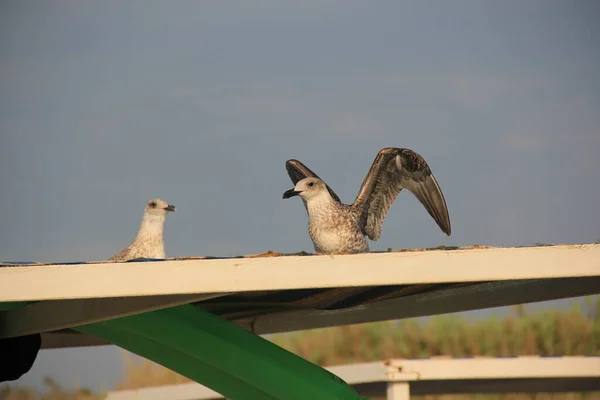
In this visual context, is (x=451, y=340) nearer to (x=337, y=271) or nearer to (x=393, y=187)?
(x=393, y=187)

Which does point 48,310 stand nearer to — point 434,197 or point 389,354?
point 434,197

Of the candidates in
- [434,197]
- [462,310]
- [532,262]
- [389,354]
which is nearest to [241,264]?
[532,262]

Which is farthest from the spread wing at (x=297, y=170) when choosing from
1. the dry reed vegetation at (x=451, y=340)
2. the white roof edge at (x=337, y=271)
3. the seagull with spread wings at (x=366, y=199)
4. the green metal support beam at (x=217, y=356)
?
the dry reed vegetation at (x=451, y=340)

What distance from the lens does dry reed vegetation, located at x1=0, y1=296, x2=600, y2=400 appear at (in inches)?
657

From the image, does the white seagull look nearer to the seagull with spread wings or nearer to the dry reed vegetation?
the seagull with spread wings

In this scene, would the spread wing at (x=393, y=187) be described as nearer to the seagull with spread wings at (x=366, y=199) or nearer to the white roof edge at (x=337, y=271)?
the seagull with spread wings at (x=366, y=199)

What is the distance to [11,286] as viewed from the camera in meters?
3.97

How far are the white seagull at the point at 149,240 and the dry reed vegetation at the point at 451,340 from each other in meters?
9.51

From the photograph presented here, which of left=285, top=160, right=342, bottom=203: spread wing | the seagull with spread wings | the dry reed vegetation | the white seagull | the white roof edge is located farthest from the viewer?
the dry reed vegetation

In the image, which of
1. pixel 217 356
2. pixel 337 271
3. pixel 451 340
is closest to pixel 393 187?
pixel 217 356

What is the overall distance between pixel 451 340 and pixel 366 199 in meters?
9.89

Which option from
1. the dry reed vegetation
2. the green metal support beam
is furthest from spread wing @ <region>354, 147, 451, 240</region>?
the dry reed vegetation

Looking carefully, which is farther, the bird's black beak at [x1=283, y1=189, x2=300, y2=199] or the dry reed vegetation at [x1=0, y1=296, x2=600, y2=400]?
the dry reed vegetation at [x1=0, y1=296, x2=600, y2=400]

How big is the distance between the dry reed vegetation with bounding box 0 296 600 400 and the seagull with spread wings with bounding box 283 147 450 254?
885cm
